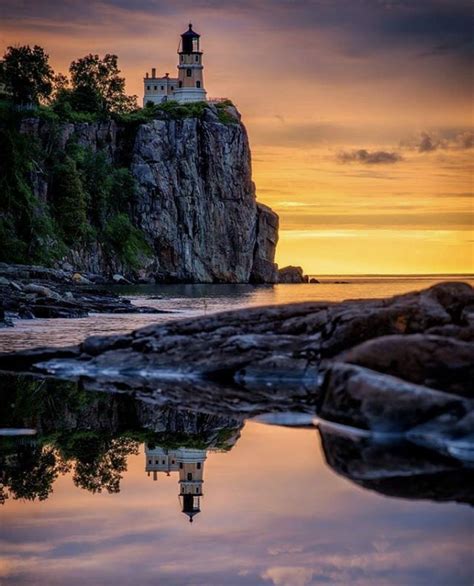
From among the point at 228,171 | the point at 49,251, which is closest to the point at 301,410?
the point at 49,251

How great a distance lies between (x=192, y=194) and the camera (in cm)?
18225

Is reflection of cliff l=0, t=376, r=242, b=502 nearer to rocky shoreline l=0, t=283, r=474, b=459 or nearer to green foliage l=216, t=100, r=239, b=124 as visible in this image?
rocky shoreline l=0, t=283, r=474, b=459

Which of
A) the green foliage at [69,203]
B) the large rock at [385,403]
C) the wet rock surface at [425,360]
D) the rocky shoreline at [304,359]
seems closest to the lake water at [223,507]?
the large rock at [385,403]

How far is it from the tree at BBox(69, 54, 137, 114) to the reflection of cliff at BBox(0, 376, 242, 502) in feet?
520

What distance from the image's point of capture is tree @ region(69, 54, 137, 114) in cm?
17488

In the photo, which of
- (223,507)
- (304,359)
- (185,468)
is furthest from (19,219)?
(223,507)

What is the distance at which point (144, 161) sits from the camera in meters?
176

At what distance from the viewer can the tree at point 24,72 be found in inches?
5782

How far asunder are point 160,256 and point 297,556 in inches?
6445

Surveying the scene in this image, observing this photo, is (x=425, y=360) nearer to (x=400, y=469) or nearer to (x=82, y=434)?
(x=400, y=469)

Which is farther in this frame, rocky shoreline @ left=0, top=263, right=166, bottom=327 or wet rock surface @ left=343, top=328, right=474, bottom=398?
rocky shoreline @ left=0, top=263, right=166, bottom=327

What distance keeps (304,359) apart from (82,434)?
588cm

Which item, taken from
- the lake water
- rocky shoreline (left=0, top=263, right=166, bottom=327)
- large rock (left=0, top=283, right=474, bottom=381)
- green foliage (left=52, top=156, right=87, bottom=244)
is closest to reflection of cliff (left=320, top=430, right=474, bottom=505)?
the lake water

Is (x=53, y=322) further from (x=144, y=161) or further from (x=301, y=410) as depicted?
(x=144, y=161)
